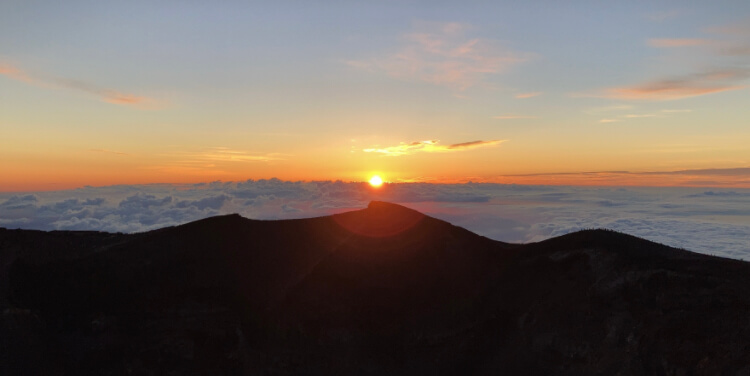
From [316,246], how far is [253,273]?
630 cm

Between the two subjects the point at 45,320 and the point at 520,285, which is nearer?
the point at 45,320

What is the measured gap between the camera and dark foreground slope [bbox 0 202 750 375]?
23.9 meters

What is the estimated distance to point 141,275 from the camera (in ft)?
106

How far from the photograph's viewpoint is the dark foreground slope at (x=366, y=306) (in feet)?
78.5

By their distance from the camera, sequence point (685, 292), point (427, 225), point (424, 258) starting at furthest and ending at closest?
point (427, 225) → point (424, 258) → point (685, 292)

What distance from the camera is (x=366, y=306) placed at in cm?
3180

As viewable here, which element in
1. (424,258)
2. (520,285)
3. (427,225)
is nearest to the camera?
(520,285)

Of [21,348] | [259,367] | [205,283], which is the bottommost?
[259,367]

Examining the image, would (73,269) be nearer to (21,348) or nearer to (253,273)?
(21,348)

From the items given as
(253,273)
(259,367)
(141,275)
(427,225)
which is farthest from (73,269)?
(427,225)

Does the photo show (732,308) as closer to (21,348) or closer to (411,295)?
(411,295)

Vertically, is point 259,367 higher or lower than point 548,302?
lower

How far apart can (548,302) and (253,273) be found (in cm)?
2312

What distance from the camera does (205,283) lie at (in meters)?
32.5
